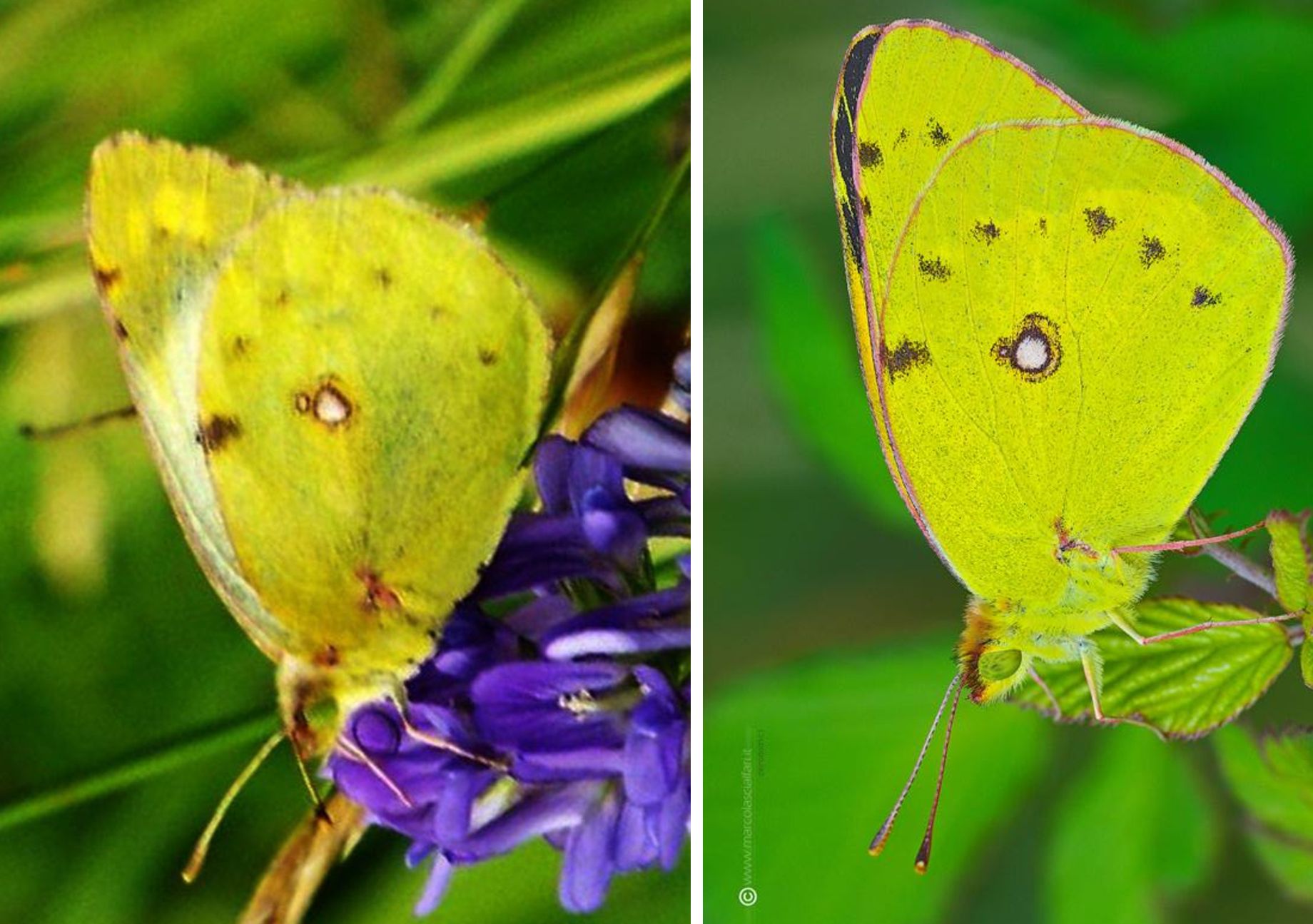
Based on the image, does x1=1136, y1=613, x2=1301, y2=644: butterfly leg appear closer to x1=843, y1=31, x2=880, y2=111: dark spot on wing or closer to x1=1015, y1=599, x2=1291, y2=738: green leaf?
x1=1015, y1=599, x2=1291, y2=738: green leaf

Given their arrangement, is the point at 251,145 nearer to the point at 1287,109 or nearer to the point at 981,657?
the point at 981,657

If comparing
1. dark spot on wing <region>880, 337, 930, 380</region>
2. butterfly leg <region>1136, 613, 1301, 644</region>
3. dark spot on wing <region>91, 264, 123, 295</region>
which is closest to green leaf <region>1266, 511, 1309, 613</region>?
butterfly leg <region>1136, 613, 1301, 644</region>

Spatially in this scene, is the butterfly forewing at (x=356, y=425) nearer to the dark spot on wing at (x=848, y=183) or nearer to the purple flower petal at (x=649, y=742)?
the purple flower petal at (x=649, y=742)

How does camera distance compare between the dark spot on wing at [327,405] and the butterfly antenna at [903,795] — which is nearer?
the dark spot on wing at [327,405]

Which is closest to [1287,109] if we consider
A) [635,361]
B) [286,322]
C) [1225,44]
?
[1225,44]

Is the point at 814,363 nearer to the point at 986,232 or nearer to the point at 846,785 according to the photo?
the point at 986,232

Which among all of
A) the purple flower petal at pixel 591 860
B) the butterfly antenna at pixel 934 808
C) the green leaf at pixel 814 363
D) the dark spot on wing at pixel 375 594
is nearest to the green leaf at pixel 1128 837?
the butterfly antenna at pixel 934 808

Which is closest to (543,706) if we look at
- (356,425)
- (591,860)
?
(591,860)
